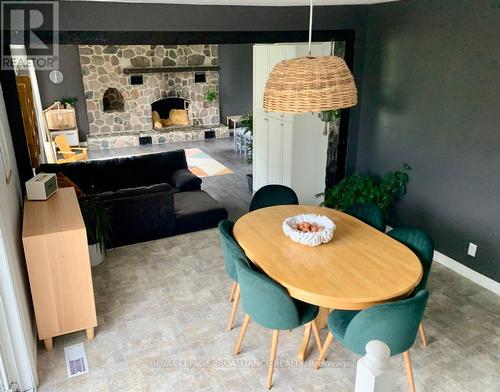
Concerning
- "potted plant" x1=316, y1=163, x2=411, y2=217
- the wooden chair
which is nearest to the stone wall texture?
the wooden chair

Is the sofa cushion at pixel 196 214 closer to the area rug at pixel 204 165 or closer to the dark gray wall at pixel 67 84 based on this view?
the area rug at pixel 204 165

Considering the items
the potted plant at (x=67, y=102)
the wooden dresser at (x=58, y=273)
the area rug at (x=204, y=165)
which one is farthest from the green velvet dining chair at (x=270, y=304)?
the potted plant at (x=67, y=102)

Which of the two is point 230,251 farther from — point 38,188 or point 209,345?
point 38,188

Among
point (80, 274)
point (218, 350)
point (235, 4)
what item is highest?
point (235, 4)

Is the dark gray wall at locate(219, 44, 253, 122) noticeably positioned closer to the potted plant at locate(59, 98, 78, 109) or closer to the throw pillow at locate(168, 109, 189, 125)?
the throw pillow at locate(168, 109, 189, 125)

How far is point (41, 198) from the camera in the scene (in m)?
3.50

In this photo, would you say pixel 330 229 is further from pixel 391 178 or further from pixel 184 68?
pixel 184 68

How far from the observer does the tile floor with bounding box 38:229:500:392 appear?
277cm

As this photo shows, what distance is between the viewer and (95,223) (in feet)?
13.1

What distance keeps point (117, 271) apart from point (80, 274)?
46.9 inches

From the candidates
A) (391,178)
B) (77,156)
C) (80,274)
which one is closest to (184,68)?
(77,156)

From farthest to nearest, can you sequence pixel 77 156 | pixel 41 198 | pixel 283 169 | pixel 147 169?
pixel 77 156
pixel 147 169
pixel 283 169
pixel 41 198

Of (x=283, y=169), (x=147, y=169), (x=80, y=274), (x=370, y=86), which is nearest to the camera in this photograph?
(x=80, y=274)

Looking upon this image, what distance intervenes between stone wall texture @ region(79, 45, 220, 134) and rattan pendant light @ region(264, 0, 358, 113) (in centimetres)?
806
